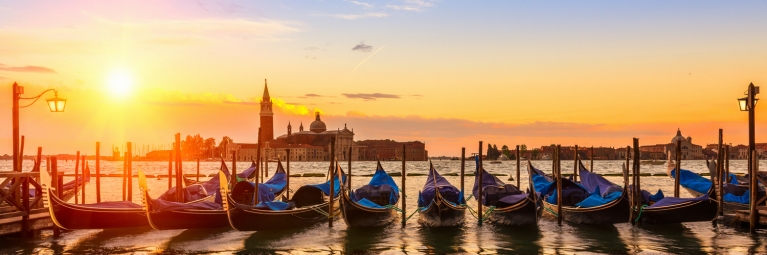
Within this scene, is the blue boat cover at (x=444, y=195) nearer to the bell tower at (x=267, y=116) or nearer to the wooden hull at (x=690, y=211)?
the wooden hull at (x=690, y=211)

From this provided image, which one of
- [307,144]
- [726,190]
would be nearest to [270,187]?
[726,190]

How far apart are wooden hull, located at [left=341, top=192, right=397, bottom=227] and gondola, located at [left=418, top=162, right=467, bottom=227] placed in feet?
2.97

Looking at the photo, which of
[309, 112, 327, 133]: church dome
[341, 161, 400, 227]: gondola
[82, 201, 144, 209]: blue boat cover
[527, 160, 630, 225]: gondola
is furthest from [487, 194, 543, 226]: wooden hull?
[309, 112, 327, 133]: church dome

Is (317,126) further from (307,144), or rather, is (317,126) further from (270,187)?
(270,187)

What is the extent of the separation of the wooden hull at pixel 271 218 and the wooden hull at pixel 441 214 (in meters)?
2.32

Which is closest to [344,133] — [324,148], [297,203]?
[324,148]

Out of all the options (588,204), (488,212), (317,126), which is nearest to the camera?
(588,204)

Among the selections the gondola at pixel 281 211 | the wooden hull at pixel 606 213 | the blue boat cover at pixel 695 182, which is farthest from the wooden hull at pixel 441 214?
the blue boat cover at pixel 695 182

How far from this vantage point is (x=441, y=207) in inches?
559

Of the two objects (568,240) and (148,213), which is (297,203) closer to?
(148,213)

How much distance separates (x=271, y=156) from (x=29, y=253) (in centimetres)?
11058

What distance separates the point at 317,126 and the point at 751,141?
392ft

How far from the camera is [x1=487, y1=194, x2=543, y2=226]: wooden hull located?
47.4 feet

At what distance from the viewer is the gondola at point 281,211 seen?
13.2 meters
